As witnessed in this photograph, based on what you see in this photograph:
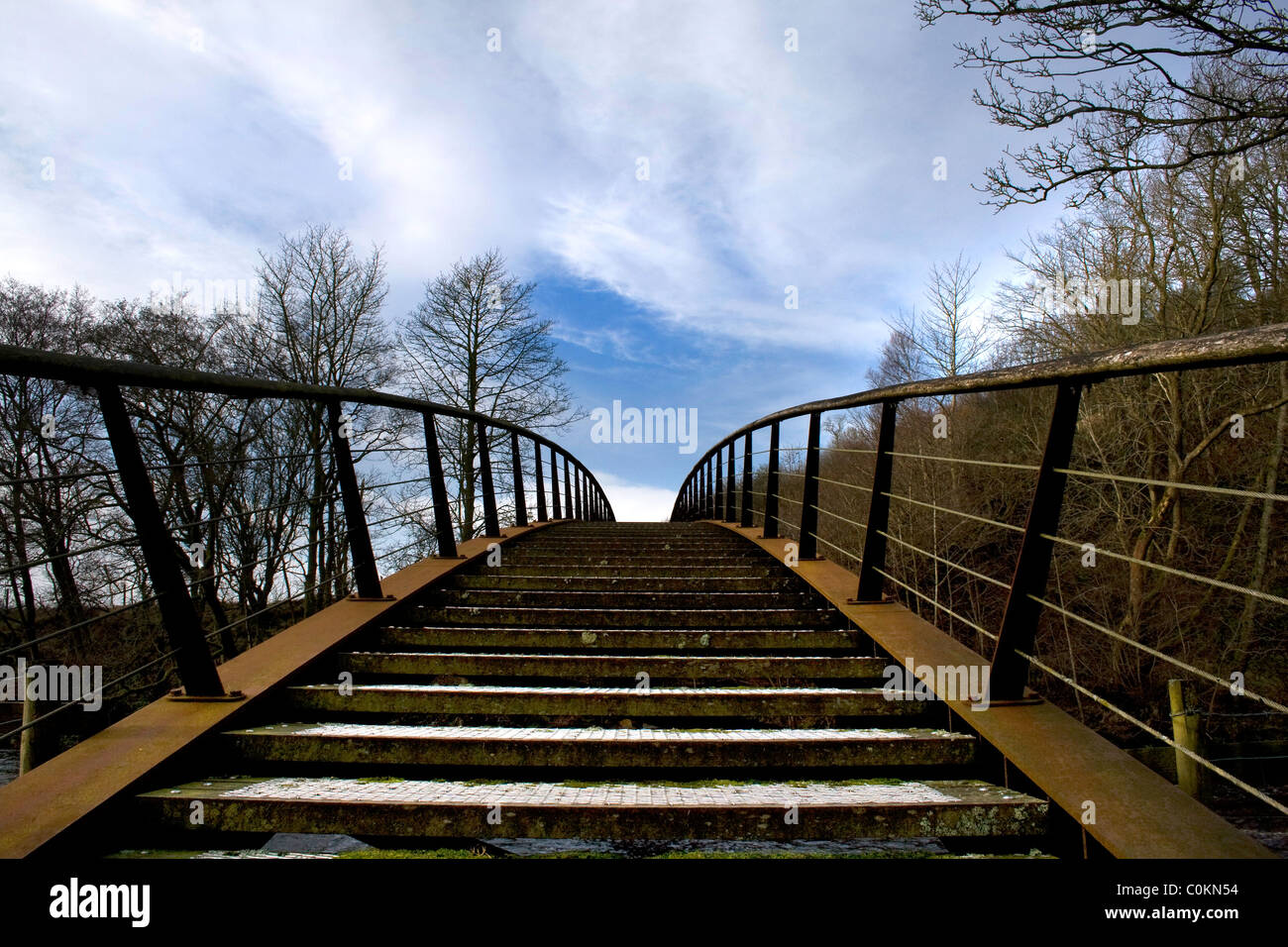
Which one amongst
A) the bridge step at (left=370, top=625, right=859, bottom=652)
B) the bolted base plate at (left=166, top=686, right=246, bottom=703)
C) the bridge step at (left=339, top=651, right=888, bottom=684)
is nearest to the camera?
the bolted base plate at (left=166, top=686, right=246, bottom=703)

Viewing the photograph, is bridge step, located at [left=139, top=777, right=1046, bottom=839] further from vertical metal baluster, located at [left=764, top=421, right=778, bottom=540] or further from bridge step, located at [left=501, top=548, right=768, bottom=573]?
vertical metal baluster, located at [left=764, top=421, right=778, bottom=540]

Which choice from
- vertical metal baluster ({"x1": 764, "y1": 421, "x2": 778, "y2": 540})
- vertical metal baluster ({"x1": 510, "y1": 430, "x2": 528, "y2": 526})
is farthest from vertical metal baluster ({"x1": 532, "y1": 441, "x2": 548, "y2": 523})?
vertical metal baluster ({"x1": 764, "y1": 421, "x2": 778, "y2": 540})

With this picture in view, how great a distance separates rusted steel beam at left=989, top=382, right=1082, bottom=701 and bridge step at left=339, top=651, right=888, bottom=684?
0.63m

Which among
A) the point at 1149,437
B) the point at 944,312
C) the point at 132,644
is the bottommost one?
the point at 132,644

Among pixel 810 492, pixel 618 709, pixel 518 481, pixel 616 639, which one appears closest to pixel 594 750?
pixel 618 709

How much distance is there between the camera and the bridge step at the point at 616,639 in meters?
3.29

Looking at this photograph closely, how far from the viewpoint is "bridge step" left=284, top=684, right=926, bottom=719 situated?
8.29 ft

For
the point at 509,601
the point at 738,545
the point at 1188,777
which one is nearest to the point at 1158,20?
the point at 738,545

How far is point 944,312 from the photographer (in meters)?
24.9

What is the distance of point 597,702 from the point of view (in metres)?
2.56
